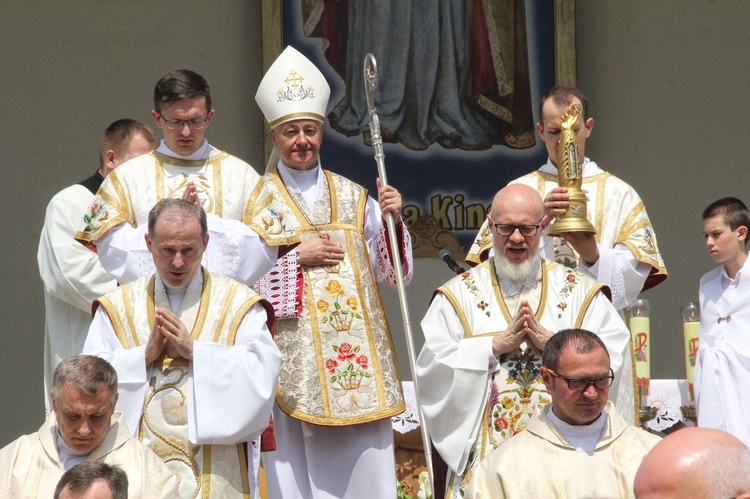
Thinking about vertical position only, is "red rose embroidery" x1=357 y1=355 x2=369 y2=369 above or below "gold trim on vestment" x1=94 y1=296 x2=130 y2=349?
below

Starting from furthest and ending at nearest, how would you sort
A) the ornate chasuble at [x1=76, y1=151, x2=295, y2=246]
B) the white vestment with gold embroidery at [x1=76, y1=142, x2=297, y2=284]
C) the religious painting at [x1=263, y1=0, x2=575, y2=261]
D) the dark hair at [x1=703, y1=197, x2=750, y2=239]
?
the religious painting at [x1=263, y1=0, x2=575, y2=261] < the dark hair at [x1=703, y1=197, x2=750, y2=239] < the ornate chasuble at [x1=76, y1=151, x2=295, y2=246] < the white vestment with gold embroidery at [x1=76, y1=142, x2=297, y2=284]

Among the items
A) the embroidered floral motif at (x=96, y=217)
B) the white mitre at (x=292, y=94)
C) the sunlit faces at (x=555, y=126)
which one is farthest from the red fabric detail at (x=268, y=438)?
the sunlit faces at (x=555, y=126)

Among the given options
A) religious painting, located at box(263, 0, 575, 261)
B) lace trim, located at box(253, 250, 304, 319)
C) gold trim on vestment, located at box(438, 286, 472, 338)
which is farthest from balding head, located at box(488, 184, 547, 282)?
religious painting, located at box(263, 0, 575, 261)

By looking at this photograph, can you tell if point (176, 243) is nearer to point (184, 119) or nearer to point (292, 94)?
point (184, 119)

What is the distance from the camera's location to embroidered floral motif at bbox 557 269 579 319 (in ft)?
20.0

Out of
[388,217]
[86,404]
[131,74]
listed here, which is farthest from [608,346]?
[131,74]

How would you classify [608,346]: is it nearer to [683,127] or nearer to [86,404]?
[86,404]

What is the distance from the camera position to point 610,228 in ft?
22.4

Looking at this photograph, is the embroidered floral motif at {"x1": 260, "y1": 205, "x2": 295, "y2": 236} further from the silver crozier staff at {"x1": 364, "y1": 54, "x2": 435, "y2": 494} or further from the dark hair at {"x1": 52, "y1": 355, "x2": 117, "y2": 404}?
the dark hair at {"x1": 52, "y1": 355, "x2": 117, "y2": 404}

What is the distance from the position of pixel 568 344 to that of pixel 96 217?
7.13ft

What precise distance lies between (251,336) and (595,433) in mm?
1317

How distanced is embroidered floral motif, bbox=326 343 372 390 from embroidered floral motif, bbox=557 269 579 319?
108cm

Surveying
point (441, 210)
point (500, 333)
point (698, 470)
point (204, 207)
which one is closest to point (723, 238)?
point (500, 333)

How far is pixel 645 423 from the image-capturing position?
7.27m
